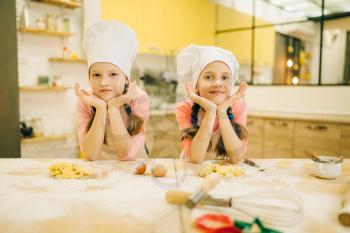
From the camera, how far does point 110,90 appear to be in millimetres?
1361

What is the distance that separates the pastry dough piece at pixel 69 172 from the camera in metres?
1.04

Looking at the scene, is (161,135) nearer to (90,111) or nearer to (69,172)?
(90,111)

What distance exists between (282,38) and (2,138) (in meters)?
4.35

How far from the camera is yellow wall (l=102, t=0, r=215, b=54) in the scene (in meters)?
3.49

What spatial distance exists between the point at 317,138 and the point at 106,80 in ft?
8.34

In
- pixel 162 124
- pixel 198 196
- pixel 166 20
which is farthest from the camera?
pixel 166 20

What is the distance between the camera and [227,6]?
4.77 m

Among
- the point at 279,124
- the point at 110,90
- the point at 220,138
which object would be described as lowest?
the point at 279,124

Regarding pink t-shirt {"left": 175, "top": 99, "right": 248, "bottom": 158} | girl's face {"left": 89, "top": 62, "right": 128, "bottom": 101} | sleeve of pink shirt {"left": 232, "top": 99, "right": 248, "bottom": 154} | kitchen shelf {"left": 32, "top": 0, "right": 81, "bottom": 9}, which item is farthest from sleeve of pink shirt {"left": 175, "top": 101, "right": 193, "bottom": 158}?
kitchen shelf {"left": 32, "top": 0, "right": 81, "bottom": 9}

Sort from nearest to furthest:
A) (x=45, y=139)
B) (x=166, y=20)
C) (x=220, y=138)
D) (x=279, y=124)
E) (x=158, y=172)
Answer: (x=158, y=172) < (x=220, y=138) < (x=45, y=139) < (x=279, y=124) < (x=166, y=20)

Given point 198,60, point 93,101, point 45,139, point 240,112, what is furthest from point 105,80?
point 45,139

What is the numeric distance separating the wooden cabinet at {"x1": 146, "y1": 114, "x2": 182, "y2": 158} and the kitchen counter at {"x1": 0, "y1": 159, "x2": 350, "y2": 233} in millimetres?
2501

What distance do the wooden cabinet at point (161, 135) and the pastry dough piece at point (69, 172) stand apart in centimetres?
262

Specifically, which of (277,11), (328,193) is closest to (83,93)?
(328,193)
